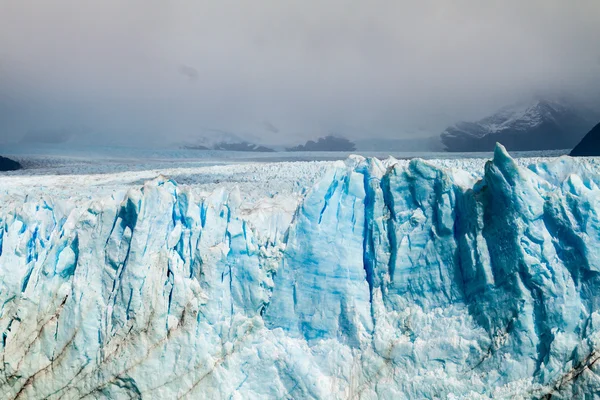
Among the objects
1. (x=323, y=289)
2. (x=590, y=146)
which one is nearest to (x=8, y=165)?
(x=323, y=289)

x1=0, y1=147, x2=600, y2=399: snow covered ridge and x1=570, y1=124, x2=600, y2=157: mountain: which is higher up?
x1=570, y1=124, x2=600, y2=157: mountain

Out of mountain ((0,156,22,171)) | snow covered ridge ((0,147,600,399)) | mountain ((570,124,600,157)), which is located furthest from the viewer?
mountain ((0,156,22,171))

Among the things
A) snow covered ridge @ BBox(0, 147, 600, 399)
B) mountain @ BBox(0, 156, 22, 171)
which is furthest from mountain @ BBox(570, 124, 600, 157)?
mountain @ BBox(0, 156, 22, 171)

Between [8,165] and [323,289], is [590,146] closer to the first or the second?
[323,289]

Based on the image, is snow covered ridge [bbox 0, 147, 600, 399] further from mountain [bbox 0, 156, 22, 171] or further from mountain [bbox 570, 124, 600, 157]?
mountain [bbox 0, 156, 22, 171]

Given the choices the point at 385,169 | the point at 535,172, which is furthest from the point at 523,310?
the point at 385,169
